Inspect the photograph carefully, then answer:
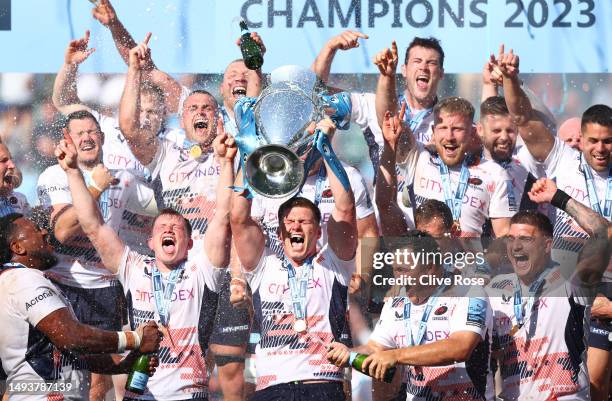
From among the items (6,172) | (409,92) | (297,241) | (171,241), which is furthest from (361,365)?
(6,172)

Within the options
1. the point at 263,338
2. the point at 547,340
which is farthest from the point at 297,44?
the point at 547,340

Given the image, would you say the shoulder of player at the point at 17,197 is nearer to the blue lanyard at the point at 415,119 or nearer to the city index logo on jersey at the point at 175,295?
the city index logo on jersey at the point at 175,295

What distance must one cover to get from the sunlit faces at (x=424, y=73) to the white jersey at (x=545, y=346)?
1.19 meters

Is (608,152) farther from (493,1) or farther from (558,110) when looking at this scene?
(493,1)

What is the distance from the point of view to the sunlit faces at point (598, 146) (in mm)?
6602

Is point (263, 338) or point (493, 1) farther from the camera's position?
point (493, 1)

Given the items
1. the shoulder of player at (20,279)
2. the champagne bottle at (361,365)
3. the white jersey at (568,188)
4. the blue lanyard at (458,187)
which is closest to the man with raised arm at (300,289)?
the champagne bottle at (361,365)

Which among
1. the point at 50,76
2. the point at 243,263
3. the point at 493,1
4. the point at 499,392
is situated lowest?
the point at 499,392

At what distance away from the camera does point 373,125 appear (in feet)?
22.1

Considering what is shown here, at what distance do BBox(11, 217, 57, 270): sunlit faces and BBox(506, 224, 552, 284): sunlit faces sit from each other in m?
2.40

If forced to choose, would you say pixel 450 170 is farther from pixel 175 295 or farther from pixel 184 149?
pixel 175 295

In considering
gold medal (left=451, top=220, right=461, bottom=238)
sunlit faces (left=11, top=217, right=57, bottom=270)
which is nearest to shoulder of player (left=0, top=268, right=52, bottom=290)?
sunlit faces (left=11, top=217, right=57, bottom=270)

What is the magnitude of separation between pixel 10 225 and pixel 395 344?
6.65ft

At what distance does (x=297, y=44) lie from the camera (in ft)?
22.2
